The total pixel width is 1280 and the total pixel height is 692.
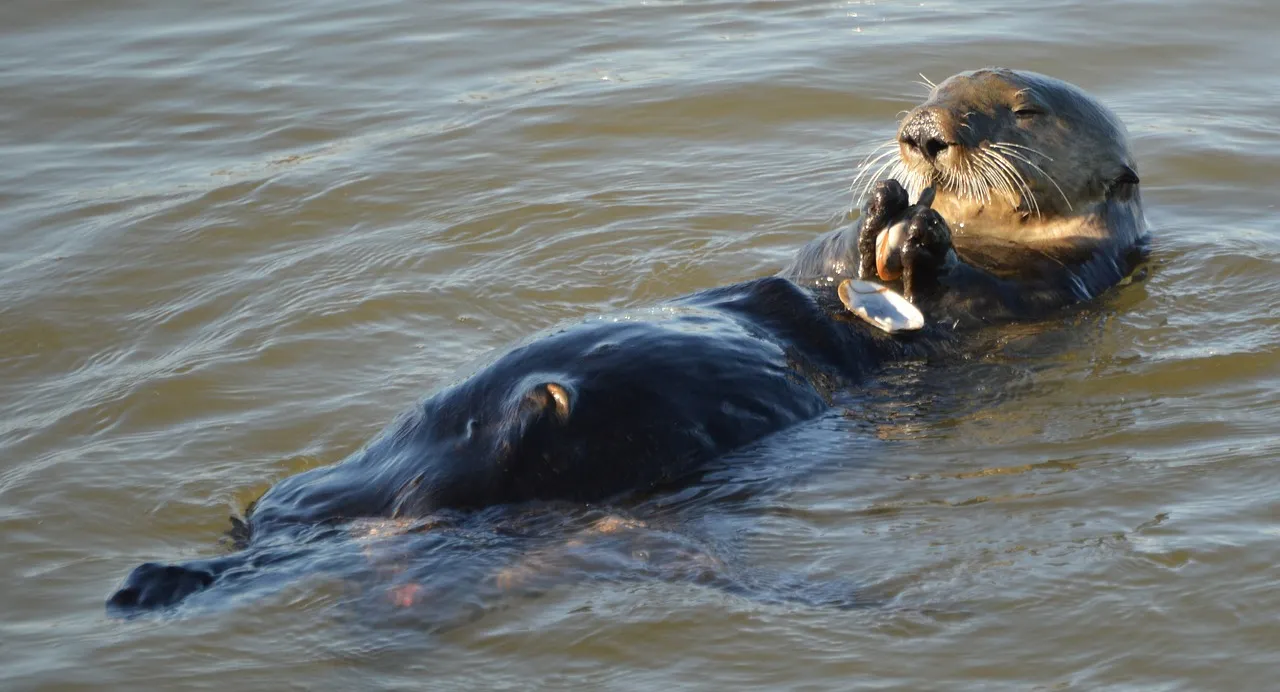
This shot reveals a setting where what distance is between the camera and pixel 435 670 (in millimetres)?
3715

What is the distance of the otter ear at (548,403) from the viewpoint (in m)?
4.01

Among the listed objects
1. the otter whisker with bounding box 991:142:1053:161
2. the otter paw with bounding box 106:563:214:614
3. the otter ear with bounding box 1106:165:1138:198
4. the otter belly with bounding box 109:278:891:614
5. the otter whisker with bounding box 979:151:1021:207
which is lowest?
the otter paw with bounding box 106:563:214:614

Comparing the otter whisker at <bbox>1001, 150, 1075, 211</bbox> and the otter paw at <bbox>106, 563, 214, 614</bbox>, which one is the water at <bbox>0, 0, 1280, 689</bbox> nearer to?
the otter paw at <bbox>106, 563, 214, 614</bbox>

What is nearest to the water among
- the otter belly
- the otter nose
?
the otter belly

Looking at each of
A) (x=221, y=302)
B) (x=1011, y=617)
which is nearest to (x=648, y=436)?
(x=1011, y=617)

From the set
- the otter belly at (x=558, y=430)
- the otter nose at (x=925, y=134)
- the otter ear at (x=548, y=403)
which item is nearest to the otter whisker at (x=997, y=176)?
Answer: the otter nose at (x=925, y=134)

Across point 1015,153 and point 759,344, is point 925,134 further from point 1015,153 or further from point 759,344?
point 759,344

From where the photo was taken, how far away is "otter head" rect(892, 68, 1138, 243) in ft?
18.6

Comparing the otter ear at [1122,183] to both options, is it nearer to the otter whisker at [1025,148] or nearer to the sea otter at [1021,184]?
the sea otter at [1021,184]

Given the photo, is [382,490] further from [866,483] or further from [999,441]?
[999,441]

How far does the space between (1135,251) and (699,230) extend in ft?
6.61

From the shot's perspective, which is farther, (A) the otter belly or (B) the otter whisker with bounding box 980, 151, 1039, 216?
(B) the otter whisker with bounding box 980, 151, 1039, 216

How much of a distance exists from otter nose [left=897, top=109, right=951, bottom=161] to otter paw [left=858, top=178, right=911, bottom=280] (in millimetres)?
399

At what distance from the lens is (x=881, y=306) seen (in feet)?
16.3
